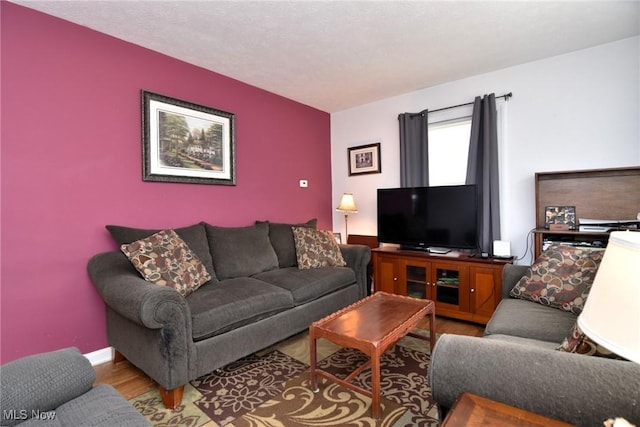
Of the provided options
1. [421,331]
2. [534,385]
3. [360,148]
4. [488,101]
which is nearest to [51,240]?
[534,385]

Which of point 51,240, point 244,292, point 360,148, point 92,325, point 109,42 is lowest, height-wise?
point 92,325

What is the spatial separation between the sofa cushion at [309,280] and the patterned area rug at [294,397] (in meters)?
0.49

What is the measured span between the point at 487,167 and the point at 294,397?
274 cm

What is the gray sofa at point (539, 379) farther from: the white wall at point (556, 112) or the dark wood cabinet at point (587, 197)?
the white wall at point (556, 112)

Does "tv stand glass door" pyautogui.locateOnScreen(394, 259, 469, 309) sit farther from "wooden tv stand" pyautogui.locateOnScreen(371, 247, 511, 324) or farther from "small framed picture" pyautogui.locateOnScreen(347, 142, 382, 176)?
"small framed picture" pyautogui.locateOnScreen(347, 142, 382, 176)

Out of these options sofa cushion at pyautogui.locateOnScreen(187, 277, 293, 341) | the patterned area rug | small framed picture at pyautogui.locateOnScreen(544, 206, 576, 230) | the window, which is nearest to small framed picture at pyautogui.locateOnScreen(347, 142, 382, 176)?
the window

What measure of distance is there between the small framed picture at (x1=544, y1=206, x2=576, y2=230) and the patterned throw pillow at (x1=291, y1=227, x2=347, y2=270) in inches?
75.7

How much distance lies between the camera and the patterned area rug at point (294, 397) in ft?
5.31

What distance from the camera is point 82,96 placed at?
222cm

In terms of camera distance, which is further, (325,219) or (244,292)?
(325,219)

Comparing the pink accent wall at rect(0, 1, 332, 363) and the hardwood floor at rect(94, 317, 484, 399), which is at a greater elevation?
the pink accent wall at rect(0, 1, 332, 363)

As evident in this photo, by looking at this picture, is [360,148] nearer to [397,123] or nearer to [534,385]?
[397,123]

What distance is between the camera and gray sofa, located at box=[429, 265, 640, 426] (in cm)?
77

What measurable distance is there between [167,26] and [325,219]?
2853 millimetres
